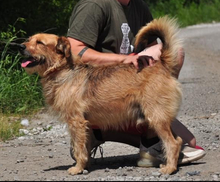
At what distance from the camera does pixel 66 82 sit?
5621 millimetres

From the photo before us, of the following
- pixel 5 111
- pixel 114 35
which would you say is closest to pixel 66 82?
pixel 114 35

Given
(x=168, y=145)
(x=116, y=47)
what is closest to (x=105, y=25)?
(x=116, y=47)

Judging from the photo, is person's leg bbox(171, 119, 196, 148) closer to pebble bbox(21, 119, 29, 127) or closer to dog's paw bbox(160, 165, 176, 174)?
dog's paw bbox(160, 165, 176, 174)

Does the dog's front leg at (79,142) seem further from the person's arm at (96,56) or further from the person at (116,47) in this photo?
the person's arm at (96,56)

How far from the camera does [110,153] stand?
268 inches

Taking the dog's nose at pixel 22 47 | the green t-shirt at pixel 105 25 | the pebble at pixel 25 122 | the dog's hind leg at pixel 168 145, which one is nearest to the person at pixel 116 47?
the green t-shirt at pixel 105 25

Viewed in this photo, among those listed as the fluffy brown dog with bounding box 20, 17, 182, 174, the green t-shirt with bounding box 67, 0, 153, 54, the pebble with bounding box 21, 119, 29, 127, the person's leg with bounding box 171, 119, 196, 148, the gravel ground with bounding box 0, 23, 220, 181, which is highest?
the green t-shirt with bounding box 67, 0, 153, 54

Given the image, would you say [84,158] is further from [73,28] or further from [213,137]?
[213,137]

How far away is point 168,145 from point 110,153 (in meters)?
1.46

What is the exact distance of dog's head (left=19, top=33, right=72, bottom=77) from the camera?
559 centimetres

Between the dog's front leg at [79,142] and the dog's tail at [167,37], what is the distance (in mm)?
939

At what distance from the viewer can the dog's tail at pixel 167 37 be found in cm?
551

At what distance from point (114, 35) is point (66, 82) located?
0.88 metres

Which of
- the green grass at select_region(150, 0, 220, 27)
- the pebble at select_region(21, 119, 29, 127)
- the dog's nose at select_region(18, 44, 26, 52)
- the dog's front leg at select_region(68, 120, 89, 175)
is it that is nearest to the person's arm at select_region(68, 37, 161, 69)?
the dog's nose at select_region(18, 44, 26, 52)
